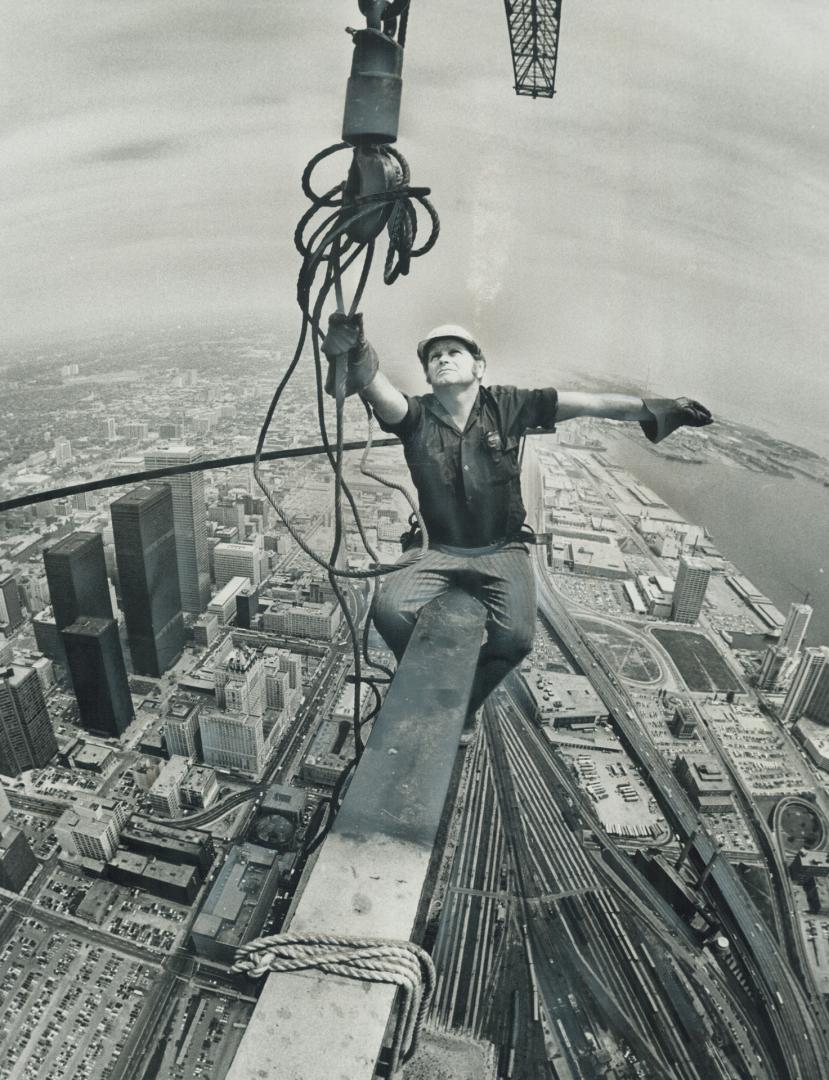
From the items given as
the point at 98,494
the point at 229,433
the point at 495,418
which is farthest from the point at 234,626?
the point at 495,418

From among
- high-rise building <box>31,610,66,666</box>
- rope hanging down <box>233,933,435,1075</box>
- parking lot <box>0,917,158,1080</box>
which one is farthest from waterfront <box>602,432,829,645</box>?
high-rise building <box>31,610,66,666</box>

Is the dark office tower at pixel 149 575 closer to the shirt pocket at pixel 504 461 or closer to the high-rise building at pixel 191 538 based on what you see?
the high-rise building at pixel 191 538

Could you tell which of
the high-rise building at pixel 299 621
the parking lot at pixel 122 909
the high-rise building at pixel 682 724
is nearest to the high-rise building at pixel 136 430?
the parking lot at pixel 122 909

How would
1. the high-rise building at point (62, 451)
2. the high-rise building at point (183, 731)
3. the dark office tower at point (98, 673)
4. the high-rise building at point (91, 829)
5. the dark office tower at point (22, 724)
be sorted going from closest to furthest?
the high-rise building at point (62, 451), the high-rise building at point (91, 829), the dark office tower at point (22, 724), the dark office tower at point (98, 673), the high-rise building at point (183, 731)

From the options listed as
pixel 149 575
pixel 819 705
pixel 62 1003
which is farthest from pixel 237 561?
pixel 819 705

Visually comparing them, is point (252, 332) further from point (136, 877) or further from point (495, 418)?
point (136, 877)

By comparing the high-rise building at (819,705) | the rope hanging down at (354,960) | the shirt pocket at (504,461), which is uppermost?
the shirt pocket at (504,461)
